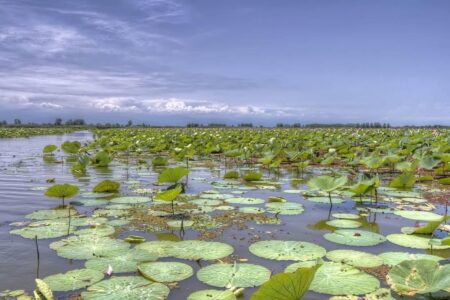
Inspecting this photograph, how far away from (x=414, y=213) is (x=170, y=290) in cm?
358

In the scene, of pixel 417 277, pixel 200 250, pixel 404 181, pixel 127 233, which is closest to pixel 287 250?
pixel 200 250

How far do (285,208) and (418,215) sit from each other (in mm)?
1609

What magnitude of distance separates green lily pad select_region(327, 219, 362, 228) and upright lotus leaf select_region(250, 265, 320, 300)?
8.53ft

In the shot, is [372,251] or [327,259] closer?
[327,259]

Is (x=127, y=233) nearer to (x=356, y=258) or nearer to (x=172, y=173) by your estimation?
(x=172, y=173)

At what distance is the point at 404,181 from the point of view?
7367mm

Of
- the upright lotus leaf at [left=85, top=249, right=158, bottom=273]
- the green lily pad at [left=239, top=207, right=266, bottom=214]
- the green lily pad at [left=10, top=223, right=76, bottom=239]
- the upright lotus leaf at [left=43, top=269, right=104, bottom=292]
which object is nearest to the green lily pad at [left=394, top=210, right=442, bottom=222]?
the green lily pad at [left=239, top=207, right=266, bottom=214]

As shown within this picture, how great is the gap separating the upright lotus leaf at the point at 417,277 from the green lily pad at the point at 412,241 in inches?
50.7

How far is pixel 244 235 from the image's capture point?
440 centimetres

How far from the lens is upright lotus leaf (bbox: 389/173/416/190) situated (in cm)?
728

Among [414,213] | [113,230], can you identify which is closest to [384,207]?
[414,213]

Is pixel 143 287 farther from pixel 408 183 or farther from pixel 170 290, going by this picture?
pixel 408 183

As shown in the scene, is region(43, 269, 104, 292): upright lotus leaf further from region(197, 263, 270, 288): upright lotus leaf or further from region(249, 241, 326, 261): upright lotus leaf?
region(249, 241, 326, 261): upright lotus leaf

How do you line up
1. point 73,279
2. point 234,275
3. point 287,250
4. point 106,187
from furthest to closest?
point 106,187 → point 287,250 → point 234,275 → point 73,279
